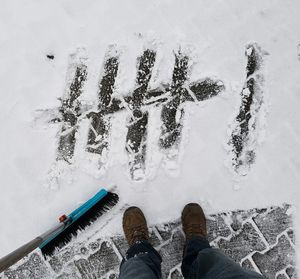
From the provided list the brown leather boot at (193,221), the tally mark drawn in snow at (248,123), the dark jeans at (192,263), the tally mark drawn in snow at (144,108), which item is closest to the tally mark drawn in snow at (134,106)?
the tally mark drawn in snow at (144,108)

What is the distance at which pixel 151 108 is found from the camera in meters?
2.22

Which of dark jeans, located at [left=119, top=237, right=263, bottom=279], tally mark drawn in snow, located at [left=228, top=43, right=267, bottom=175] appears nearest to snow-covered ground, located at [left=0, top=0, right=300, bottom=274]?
tally mark drawn in snow, located at [left=228, top=43, right=267, bottom=175]

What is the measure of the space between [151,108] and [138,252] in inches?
33.9

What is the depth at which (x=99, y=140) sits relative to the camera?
7.34 ft

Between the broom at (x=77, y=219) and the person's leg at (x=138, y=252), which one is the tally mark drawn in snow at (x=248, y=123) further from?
the broom at (x=77, y=219)

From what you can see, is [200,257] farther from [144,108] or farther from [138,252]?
[144,108]

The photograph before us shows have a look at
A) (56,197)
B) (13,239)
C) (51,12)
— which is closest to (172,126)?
(56,197)

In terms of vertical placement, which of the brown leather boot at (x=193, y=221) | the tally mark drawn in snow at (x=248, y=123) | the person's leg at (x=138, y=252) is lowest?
the person's leg at (x=138, y=252)

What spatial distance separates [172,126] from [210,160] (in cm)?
31

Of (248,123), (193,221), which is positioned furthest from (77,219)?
(248,123)

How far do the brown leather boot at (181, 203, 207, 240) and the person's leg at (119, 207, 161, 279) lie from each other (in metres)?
0.23

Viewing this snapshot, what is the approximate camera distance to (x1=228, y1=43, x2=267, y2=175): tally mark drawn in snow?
2.19m

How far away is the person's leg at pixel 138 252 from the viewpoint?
75.7 inches

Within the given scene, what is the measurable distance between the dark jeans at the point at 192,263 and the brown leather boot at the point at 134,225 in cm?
4
